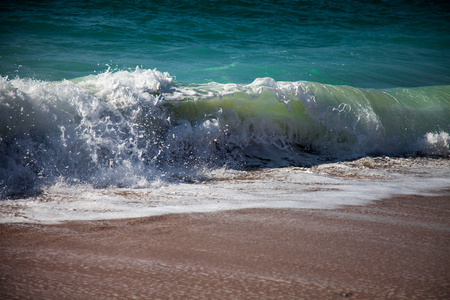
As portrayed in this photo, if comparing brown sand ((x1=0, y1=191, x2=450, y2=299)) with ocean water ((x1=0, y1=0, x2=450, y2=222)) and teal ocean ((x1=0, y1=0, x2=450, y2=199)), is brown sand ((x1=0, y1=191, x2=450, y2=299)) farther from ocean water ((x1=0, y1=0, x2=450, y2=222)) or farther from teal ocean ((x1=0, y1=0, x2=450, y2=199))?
teal ocean ((x1=0, y1=0, x2=450, y2=199))

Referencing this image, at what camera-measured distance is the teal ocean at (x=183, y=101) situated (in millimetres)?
3258

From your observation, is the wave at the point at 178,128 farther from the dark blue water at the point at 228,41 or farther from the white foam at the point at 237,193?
the dark blue water at the point at 228,41

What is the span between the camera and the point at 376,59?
33.4 ft

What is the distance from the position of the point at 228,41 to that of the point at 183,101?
7.26m

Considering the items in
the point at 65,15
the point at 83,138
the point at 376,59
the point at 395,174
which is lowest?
the point at 395,174

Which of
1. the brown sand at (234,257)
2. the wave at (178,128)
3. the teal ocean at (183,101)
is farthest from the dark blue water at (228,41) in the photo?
the brown sand at (234,257)

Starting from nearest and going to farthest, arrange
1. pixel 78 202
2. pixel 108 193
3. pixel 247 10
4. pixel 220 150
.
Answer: pixel 78 202, pixel 108 193, pixel 220 150, pixel 247 10

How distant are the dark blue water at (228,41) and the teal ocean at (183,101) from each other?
0.06m

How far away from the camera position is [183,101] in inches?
164

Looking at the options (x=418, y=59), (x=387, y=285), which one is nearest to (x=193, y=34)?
(x=418, y=59)

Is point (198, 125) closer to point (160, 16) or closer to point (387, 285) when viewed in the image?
point (387, 285)

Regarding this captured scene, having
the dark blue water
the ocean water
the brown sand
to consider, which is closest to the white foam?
the ocean water

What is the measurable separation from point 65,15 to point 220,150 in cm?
917

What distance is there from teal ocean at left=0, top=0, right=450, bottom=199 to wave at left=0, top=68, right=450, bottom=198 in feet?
0.04
